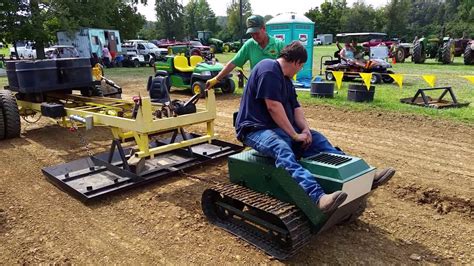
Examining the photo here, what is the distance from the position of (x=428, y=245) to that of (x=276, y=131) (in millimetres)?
1612

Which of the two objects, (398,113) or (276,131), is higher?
(276,131)

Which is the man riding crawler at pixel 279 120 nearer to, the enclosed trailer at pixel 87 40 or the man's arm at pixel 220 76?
the man's arm at pixel 220 76

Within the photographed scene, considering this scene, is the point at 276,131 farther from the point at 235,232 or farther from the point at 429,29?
the point at 429,29

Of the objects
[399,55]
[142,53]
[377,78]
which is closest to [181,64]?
[377,78]

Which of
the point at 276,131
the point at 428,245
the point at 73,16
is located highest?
the point at 73,16

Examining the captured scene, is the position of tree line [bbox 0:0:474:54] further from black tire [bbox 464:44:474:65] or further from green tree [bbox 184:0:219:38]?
black tire [bbox 464:44:474:65]

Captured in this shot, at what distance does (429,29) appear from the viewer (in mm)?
60188

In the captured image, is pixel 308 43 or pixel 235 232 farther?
pixel 308 43

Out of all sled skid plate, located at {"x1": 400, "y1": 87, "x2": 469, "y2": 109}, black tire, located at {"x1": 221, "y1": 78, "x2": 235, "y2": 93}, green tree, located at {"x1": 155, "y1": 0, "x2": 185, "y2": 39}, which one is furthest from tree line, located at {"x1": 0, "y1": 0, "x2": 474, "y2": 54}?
sled skid plate, located at {"x1": 400, "y1": 87, "x2": 469, "y2": 109}

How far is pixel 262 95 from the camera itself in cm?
330

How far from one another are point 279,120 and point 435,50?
23.9m

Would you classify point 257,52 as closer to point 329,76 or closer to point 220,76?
point 220,76

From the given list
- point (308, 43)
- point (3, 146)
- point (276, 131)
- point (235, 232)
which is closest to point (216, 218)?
point (235, 232)

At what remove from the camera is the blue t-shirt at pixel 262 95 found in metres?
3.28
